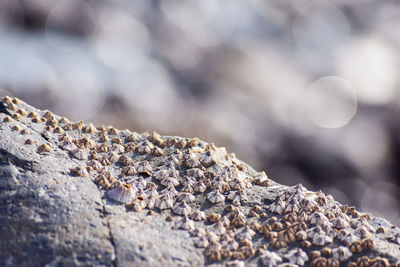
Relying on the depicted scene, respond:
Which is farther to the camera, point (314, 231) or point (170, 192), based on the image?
point (170, 192)

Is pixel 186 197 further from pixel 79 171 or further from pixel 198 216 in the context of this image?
pixel 79 171

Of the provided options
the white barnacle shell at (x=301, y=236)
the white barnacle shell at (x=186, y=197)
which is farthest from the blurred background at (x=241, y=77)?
the white barnacle shell at (x=301, y=236)

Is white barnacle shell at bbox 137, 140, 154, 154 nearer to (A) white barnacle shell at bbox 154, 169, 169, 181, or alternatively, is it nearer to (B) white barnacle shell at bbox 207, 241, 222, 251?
(A) white barnacle shell at bbox 154, 169, 169, 181

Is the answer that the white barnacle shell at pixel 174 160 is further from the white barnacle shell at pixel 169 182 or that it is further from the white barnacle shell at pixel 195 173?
the white barnacle shell at pixel 169 182

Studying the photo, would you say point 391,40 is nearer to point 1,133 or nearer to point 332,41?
point 332,41

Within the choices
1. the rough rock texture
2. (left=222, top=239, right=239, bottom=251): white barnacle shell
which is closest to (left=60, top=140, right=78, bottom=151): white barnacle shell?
the rough rock texture

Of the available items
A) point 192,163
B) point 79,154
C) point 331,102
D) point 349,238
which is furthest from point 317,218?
point 331,102
